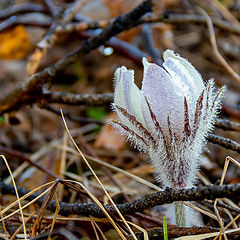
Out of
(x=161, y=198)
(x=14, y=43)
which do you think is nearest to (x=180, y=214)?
(x=161, y=198)

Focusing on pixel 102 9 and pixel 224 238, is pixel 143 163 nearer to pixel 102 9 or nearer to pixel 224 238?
pixel 224 238

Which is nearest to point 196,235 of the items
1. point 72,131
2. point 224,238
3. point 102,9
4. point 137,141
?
point 224,238

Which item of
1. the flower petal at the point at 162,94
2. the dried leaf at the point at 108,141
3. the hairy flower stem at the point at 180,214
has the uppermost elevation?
the flower petal at the point at 162,94

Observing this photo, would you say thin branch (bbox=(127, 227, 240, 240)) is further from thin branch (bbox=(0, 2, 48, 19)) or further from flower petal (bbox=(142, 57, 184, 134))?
thin branch (bbox=(0, 2, 48, 19))

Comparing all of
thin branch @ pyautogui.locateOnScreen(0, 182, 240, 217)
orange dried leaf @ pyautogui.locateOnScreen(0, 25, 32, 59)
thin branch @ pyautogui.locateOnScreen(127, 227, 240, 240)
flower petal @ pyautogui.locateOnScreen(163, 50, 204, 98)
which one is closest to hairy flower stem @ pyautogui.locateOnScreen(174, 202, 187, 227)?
thin branch @ pyautogui.locateOnScreen(127, 227, 240, 240)

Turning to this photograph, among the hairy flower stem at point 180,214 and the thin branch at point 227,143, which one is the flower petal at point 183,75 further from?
the hairy flower stem at point 180,214

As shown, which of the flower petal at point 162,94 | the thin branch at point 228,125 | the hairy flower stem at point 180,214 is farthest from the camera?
the thin branch at point 228,125

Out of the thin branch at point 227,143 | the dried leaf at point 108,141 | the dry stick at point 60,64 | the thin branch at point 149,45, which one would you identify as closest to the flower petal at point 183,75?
the thin branch at point 227,143
